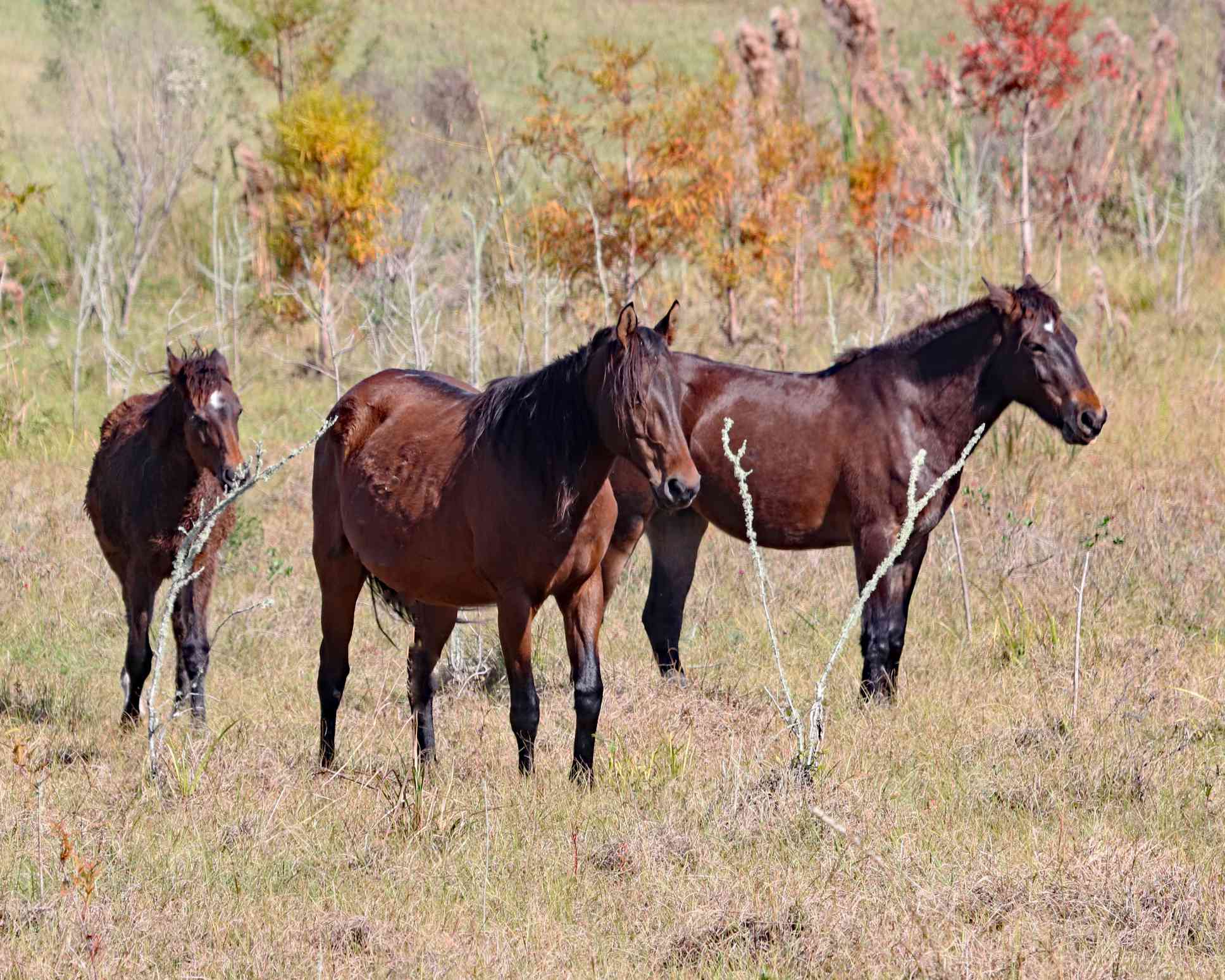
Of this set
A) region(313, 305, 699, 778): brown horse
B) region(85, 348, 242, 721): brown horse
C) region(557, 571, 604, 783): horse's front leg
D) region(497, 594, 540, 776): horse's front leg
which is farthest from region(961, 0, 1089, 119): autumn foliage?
region(497, 594, 540, 776): horse's front leg

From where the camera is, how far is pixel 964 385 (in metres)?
7.65

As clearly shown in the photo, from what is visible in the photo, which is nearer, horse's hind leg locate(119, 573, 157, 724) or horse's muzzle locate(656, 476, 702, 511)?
horse's muzzle locate(656, 476, 702, 511)

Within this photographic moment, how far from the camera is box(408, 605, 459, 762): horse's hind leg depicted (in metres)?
6.38

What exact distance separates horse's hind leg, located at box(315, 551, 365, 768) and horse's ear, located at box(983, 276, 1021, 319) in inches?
138

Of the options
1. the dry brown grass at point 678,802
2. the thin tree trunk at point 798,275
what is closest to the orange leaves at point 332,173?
the thin tree trunk at point 798,275

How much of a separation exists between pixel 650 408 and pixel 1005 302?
294 centimetres

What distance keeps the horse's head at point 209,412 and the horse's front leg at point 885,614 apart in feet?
10.6

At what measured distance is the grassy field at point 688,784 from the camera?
14.3 ft

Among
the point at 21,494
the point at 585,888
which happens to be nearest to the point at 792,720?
the point at 585,888

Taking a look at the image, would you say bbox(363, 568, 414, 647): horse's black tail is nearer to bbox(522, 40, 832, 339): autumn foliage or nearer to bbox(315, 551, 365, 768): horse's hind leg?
bbox(315, 551, 365, 768): horse's hind leg

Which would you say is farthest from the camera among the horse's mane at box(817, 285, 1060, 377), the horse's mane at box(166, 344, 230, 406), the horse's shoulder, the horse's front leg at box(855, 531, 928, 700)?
the horse's shoulder

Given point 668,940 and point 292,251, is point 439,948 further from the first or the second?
point 292,251

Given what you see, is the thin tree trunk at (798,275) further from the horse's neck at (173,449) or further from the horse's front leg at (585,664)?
the horse's front leg at (585,664)

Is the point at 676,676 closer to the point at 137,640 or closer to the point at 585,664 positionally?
the point at 585,664
